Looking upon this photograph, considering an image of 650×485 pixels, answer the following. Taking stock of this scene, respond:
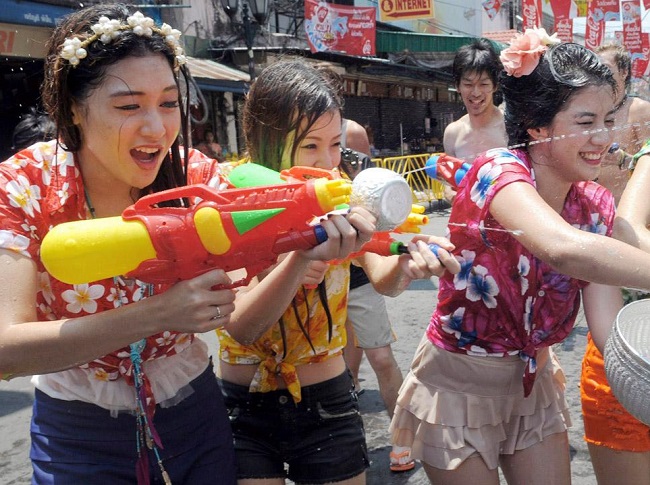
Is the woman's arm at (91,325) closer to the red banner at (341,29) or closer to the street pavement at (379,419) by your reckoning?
the street pavement at (379,419)

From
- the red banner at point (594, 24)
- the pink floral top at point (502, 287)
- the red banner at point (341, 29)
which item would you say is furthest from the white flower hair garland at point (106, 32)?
the red banner at point (594, 24)

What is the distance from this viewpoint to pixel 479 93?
4.00 metres

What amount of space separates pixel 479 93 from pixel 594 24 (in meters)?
12.1

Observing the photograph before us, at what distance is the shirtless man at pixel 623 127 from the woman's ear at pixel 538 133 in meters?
0.57

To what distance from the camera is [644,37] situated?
15.2 meters

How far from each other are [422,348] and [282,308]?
0.63m

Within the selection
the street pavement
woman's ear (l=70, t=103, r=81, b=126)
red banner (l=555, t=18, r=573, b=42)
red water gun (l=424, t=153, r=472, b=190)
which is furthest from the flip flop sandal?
red banner (l=555, t=18, r=573, b=42)

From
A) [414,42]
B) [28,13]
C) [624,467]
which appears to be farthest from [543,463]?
[414,42]

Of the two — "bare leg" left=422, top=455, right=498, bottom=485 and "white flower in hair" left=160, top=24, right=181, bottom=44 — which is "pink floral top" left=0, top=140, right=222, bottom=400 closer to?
"white flower in hair" left=160, top=24, right=181, bottom=44

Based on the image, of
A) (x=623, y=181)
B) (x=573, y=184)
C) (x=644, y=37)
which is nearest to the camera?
(x=573, y=184)

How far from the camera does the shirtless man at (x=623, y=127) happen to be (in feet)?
8.77

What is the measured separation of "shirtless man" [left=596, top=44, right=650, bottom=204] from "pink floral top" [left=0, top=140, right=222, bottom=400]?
177 centimetres

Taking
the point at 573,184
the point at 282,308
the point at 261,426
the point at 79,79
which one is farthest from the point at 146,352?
the point at 573,184

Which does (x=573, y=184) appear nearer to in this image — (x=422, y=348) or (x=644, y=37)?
(x=422, y=348)
